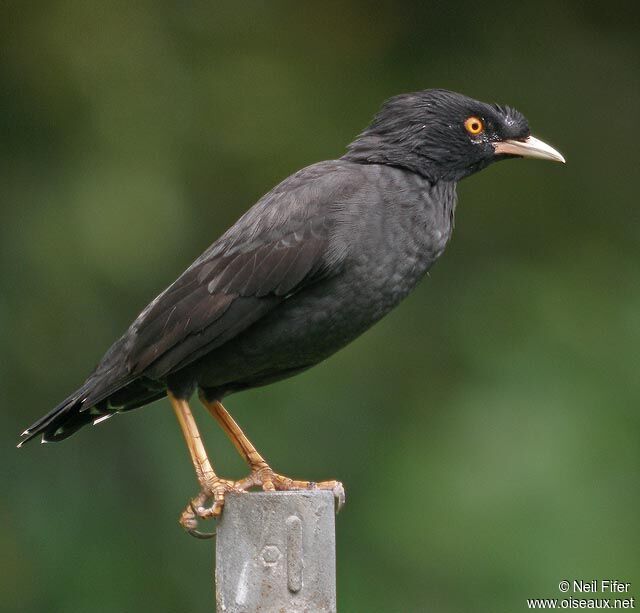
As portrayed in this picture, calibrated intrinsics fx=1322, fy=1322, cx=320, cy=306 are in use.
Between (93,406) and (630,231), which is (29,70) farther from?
(630,231)

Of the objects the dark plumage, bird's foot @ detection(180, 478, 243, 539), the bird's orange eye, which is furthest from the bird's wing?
the bird's orange eye

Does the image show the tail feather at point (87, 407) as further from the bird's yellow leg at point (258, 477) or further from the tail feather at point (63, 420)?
the bird's yellow leg at point (258, 477)

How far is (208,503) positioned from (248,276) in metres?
0.77

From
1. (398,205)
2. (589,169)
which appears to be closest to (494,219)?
(589,169)

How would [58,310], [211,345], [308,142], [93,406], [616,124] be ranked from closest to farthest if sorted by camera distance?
[211,345] → [93,406] → [58,310] → [308,142] → [616,124]

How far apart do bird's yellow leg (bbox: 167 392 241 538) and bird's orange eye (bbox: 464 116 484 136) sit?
4.68 ft

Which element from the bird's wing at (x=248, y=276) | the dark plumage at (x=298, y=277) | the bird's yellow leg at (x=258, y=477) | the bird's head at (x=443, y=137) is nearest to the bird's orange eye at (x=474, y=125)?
the bird's head at (x=443, y=137)

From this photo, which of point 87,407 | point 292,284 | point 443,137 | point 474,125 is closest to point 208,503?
point 87,407

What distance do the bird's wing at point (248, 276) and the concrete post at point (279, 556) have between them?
0.77 metres

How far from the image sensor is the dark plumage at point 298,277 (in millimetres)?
4312

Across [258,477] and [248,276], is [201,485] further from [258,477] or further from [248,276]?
[248,276]

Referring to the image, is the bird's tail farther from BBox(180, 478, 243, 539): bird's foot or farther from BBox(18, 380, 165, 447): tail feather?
BBox(180, 478, 243, 539): bird's foot

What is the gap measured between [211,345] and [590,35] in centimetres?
462

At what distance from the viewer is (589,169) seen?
7.88 meters
